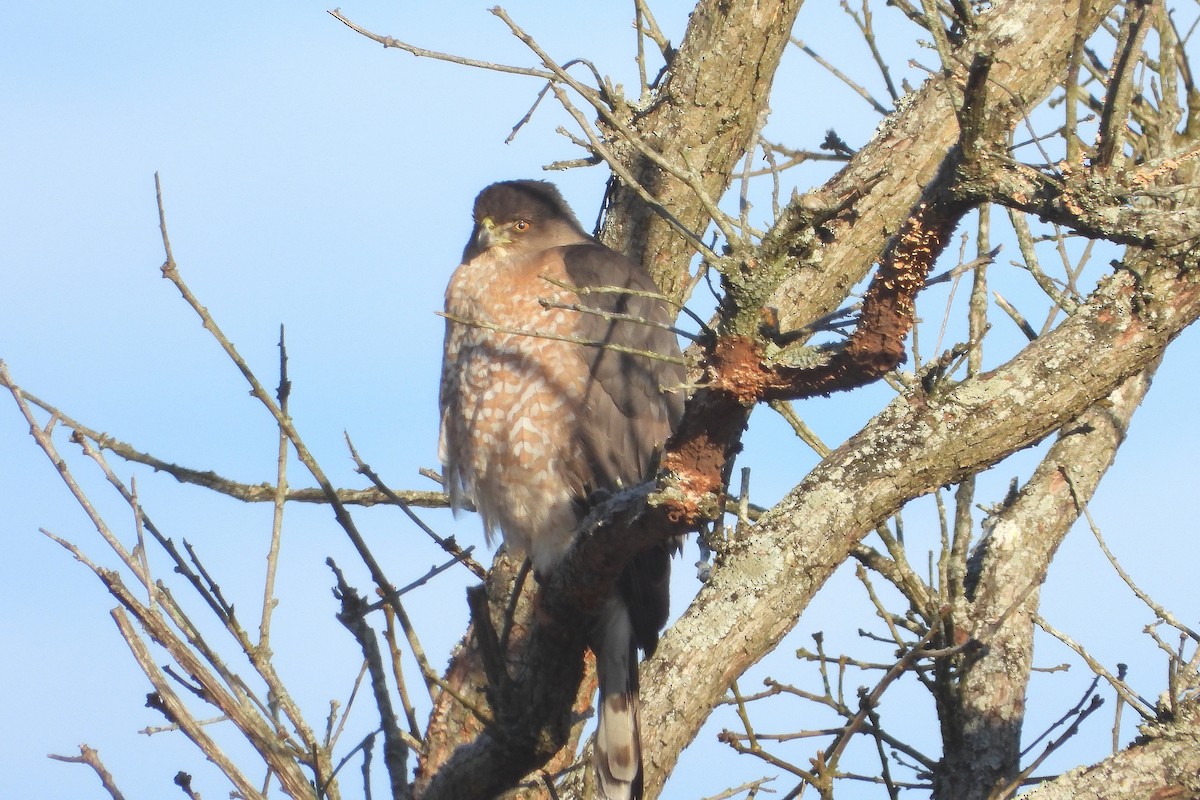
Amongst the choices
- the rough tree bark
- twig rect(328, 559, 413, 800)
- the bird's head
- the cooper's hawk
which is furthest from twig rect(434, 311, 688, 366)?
the bird's head

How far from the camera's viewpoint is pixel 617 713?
3809 millimetres

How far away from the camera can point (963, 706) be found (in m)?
4.54

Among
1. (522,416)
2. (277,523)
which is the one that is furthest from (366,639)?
(522,416)

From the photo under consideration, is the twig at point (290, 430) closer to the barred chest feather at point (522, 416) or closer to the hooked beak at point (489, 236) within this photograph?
the barred chest feather at point (522, 416)

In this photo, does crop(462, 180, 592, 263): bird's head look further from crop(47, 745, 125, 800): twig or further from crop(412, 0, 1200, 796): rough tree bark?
crop(47, 745, 125, 800): twig

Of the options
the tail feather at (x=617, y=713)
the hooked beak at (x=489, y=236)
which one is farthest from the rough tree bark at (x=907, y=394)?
the hooked beak at (x=489, y=236)

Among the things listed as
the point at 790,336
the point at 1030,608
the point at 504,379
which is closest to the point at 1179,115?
the point at 1030,608

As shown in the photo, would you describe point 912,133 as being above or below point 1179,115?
below

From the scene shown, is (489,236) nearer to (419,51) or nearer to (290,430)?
(419,51)

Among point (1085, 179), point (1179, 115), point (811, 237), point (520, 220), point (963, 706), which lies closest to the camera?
point (811, 237)

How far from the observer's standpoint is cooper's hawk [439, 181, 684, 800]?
405 centimetres

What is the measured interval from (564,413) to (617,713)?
987mm

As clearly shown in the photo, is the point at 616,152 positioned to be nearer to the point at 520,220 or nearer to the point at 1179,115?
the point at 520,220

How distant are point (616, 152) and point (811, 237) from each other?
280cm
